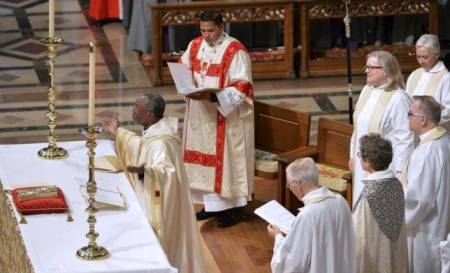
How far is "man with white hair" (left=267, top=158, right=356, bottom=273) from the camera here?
5.98 metres

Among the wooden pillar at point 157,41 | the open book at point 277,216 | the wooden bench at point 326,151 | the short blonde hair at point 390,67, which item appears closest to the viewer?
the open book at point 277,216

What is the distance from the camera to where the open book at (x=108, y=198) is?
6.07m

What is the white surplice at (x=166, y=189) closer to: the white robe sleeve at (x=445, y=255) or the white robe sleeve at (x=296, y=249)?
the white robe sleeve at (x=296, y=249)

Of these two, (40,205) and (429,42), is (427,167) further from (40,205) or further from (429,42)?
(40,205)

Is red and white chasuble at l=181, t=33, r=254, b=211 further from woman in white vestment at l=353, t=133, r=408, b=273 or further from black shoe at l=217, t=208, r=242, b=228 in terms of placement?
woman in white vestment at l=353, t=133, r=408, b=273

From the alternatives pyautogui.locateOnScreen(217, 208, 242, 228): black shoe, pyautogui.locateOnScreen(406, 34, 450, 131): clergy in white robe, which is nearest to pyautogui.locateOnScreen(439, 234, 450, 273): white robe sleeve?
pyautogui.locateOnScreen(406, 34, 450, 131): clergy in white robe

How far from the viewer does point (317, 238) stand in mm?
5992

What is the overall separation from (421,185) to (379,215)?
1.99 feet

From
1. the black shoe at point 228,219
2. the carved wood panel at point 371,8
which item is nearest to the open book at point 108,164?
the black shoe at point 228,219

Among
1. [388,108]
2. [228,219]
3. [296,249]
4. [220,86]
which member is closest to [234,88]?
[220,86]

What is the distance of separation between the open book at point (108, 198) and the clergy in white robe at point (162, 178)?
32 cm

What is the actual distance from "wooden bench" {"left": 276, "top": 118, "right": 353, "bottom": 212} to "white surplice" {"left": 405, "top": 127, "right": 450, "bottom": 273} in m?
1.54

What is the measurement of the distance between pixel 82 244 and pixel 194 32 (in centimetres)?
751

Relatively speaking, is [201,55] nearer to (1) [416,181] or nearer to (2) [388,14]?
(1) [416,181]
